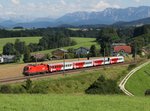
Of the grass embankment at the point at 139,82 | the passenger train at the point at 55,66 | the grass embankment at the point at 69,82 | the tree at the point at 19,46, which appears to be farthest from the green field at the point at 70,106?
the tree at the point at 19,46

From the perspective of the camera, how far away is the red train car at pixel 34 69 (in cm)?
6262

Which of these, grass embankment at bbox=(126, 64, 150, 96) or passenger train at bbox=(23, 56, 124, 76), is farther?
passenger train at bbox=(23, 56, 124, 76)

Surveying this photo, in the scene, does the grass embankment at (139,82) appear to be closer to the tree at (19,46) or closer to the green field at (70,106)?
the green field at (70,106)

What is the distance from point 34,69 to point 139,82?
18042 millimetres

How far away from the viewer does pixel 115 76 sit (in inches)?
2603

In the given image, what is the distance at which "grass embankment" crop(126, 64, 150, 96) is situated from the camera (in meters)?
53.7

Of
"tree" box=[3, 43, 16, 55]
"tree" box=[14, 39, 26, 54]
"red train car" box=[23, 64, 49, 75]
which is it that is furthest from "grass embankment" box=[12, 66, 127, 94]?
"tree" box=[14, 39, 26, 54]

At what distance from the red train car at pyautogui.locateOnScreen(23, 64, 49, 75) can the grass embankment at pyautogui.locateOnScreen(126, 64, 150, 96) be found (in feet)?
50.2

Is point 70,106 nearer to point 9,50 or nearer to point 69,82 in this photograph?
point 69,82


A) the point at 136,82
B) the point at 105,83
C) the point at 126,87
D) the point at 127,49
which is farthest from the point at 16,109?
the point at 127,49

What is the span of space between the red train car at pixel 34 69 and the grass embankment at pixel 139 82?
1530cm

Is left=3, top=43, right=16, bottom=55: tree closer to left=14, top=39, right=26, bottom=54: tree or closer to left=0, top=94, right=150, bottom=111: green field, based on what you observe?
left=14, top=39, right=26, bottom=54: tree

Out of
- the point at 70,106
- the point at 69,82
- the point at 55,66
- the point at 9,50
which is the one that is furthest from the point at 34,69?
the point at 9,50

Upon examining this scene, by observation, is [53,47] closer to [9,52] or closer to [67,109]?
[9,52]
